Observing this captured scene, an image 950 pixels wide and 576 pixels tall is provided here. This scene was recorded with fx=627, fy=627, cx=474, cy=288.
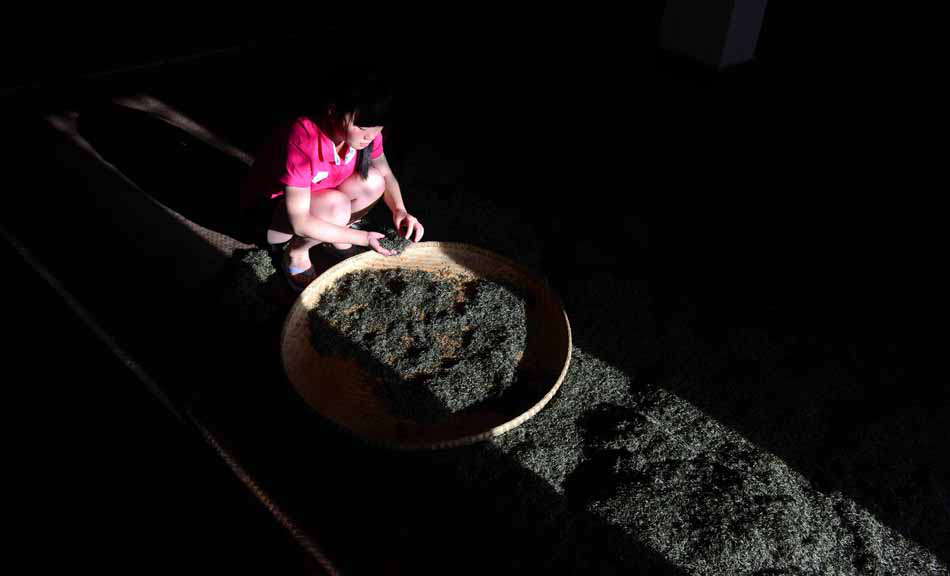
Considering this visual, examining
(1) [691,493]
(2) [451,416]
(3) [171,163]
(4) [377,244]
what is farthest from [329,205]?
(1) [691,493]

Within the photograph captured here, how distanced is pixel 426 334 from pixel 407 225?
13.0 inches

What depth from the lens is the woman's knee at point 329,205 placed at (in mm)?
1542

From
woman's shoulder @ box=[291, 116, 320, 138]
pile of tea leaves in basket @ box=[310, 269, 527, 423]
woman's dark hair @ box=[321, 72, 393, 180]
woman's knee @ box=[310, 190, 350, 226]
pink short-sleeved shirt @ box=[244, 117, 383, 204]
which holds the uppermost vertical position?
woman's dark hair @ box=[321, 72, 393, 180]

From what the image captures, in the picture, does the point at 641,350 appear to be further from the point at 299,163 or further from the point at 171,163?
the point at 171,163

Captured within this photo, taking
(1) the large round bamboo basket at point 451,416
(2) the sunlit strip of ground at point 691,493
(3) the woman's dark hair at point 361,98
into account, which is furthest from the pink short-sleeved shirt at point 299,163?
(2) the sunlit strip of ground at point 691,493

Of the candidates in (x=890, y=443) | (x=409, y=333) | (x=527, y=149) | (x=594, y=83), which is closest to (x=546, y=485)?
(x=409, y=333)

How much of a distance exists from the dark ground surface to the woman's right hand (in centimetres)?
32

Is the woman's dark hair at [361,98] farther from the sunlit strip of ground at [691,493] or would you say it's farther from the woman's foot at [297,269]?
the sunlit strip of ground at [691,493]

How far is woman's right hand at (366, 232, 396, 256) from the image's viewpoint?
1543 millimetres

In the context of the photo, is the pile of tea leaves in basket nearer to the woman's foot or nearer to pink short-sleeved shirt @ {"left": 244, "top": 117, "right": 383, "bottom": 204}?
the woman's foot

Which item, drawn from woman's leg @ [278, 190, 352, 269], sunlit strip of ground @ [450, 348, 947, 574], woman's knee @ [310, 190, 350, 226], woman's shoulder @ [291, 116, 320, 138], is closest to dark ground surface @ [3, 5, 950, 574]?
sunlit strip of ground @ [450, 348, 947, 574]

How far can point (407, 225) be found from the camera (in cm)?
167

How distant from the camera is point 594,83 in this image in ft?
9.16

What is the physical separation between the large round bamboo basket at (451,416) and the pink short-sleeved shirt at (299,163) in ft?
0.77
